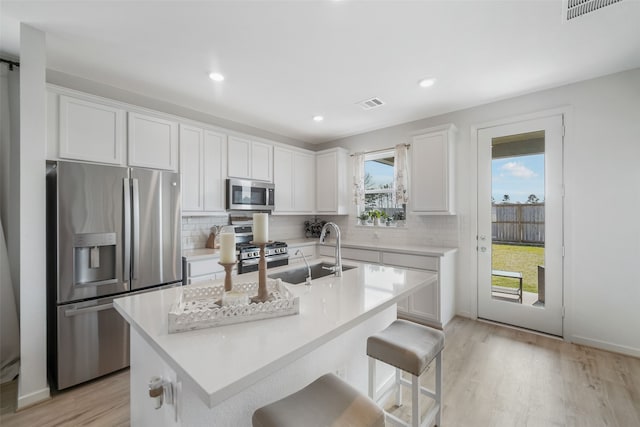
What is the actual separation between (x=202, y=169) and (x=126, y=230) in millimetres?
1188

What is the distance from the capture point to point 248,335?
1023mm

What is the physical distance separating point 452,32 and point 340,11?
2.90ft

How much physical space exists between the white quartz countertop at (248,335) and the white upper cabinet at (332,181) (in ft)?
9.98

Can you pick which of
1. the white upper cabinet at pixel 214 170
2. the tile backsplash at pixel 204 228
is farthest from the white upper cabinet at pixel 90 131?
the tile backsplash at pixel 204 228

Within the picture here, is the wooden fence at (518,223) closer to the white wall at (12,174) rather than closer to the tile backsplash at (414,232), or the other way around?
the tile backsplash at (414,232)

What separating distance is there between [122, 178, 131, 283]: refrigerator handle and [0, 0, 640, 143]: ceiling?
114 cm

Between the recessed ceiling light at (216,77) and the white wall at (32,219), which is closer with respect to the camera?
the white wall at (32,219)

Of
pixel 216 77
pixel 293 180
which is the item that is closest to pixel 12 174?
pixel 216 77

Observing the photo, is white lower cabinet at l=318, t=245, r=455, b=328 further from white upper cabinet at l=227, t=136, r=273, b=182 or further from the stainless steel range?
white upper cabinet at l=227, t=136, r=273, b=182

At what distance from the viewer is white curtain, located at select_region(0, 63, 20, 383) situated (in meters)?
2.31

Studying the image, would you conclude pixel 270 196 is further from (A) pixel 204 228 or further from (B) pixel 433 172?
(B) pixel 433 172

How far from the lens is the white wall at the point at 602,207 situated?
8.63 feet

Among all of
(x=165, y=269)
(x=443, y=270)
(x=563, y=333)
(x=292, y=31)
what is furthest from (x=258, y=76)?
(x=563, y=333)

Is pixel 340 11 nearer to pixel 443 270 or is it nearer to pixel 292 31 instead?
pixel 292 31
